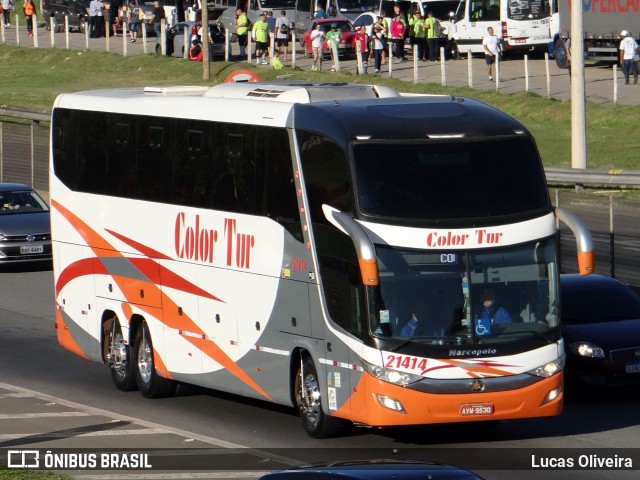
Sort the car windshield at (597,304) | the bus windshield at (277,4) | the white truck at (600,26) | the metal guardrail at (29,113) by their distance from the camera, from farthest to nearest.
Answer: the bus windshield at (277,4) < the white truck at (600,26) < the metal guardrail at (29,113) < the car windshield at (597,304)

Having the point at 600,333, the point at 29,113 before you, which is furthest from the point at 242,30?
the point at 600,333

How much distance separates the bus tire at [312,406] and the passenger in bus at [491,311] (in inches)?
76.7

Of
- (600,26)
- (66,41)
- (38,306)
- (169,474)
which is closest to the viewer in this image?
(169,474)

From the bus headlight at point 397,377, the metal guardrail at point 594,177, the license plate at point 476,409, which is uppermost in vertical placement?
the bus headlight at point 397,377

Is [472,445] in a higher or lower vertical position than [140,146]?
lower

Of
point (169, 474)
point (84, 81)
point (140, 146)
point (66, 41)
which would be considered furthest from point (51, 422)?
→ point (66, 41)

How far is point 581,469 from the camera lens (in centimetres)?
1365

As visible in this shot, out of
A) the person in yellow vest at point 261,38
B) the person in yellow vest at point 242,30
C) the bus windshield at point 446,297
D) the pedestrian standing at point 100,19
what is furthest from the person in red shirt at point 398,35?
the bus windshield at point 446,297

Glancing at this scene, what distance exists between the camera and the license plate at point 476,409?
1431cm

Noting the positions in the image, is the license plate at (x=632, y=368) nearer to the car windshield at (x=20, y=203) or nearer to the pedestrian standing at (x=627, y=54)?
the car windshield at (x=20, y=203)

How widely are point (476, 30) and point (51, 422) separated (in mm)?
43281

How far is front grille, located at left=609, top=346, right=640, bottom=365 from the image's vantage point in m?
17.2

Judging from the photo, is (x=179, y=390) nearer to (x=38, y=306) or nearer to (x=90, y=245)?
(x=90, y=245)

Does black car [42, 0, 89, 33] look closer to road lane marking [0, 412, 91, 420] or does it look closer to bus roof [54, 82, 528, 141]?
bus roof [54, 82, 528, 141]
